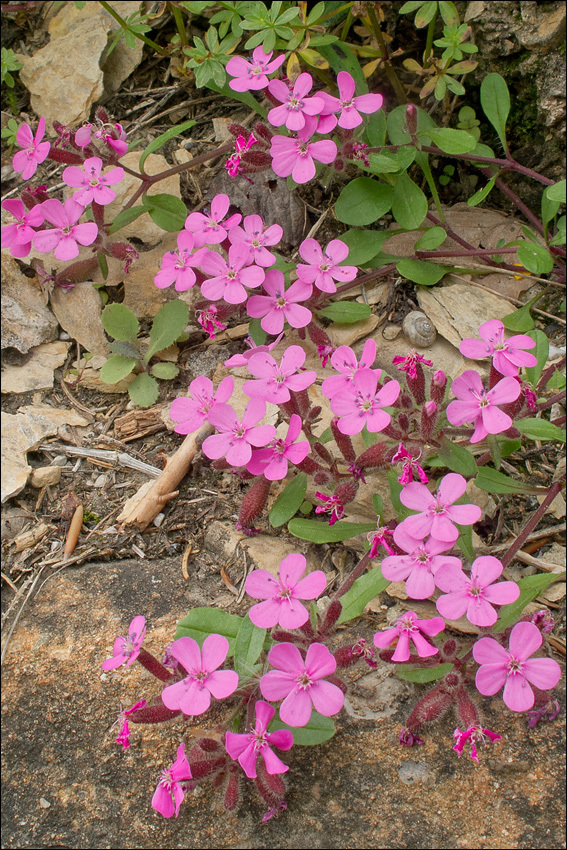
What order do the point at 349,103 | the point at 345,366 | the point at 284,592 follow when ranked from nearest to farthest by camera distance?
the point at 284,592 < the point at 345,366 < the point at 349,103

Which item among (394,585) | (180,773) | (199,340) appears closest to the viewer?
(180,773)

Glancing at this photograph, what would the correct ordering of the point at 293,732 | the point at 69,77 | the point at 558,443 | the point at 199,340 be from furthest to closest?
the point at 69,77 → the point at 199,340 → the point at 558,443 → the point at 293,732

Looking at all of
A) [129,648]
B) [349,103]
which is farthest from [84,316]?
[129,648]

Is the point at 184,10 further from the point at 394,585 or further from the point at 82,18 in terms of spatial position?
the point at 394,585

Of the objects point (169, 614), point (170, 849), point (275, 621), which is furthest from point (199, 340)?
point (170, 849)

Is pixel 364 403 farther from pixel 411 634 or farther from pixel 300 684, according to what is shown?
pixel 300 684

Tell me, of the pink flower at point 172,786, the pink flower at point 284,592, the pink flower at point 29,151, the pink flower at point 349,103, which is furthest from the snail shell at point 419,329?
the pink flower at point 172,786
